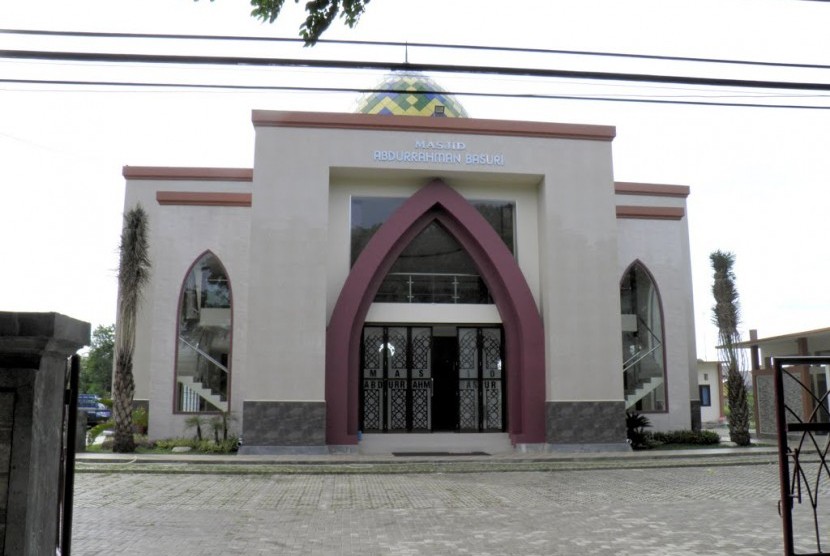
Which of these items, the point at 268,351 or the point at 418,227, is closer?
the point at 268,351

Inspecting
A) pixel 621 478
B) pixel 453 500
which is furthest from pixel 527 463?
pixel 453 500

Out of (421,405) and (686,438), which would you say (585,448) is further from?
(421,405)

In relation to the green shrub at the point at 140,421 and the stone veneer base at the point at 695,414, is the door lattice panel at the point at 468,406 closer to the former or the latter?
the stone veneer base at the point at 695,414

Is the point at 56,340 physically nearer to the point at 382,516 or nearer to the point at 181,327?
the point at 382,516

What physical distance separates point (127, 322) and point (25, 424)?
1614 centimetres

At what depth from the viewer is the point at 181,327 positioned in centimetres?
2158

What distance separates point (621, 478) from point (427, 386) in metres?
7.18

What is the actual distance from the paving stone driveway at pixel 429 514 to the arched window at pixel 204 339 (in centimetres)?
607

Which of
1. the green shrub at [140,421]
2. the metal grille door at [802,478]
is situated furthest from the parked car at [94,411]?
the metal grille door at [802,478]

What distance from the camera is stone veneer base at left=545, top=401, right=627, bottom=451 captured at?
778 inches

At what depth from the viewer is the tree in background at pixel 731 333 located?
21547mm

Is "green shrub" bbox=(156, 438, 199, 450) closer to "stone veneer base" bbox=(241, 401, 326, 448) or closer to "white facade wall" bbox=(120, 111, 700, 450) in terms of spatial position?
"white facade wall" bbox=(120, 111, 700, 450)

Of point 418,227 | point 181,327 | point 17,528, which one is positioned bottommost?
point 17,528

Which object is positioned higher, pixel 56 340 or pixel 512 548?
pixel 56 340
